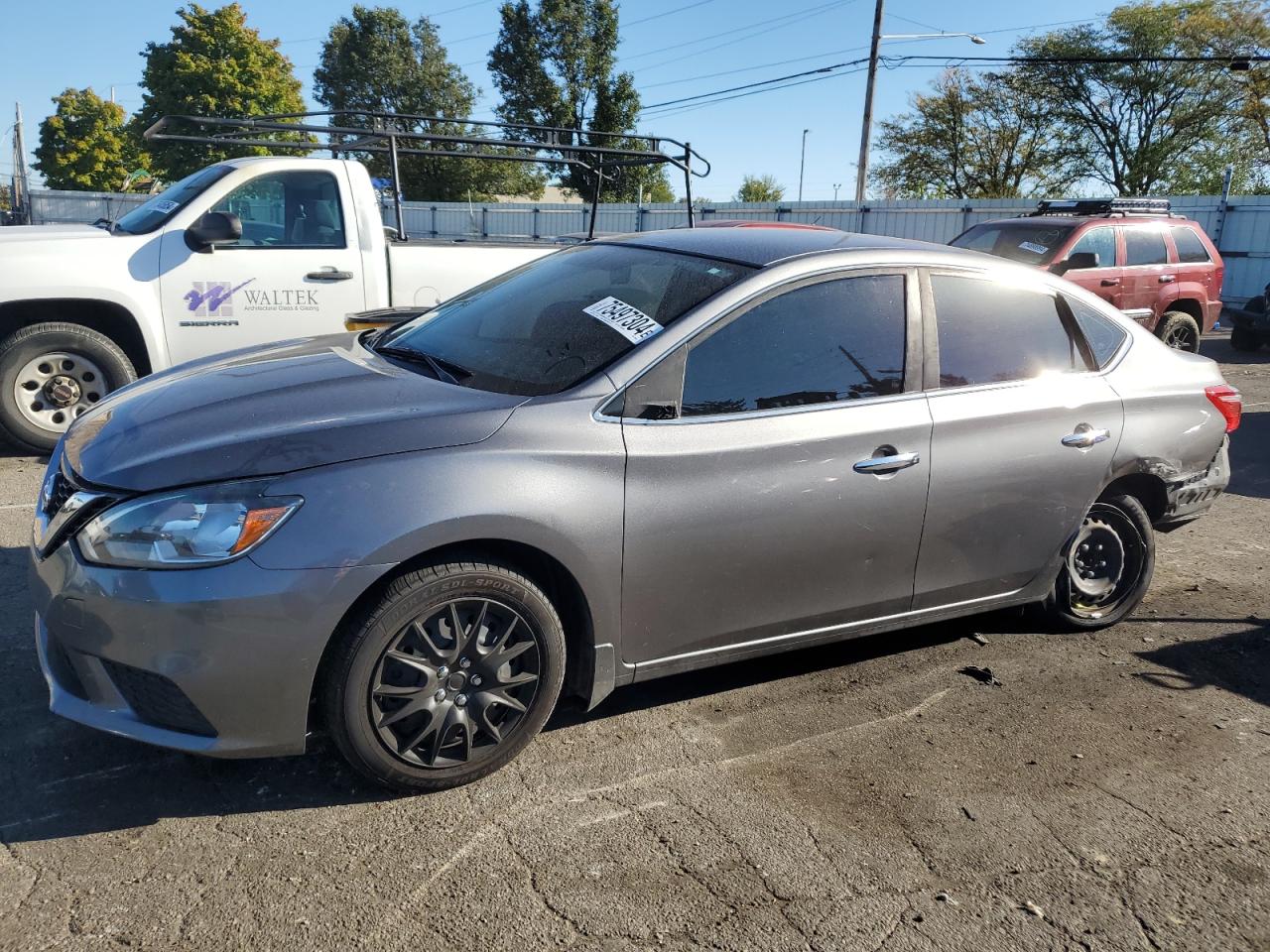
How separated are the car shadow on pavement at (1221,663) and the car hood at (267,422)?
300cm

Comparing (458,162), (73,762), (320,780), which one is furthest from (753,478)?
(458,162)

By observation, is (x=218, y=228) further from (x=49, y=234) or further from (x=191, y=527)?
(x=191, y=527)

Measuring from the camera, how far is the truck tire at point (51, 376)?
6.44 m

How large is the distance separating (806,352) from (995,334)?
0.94 m

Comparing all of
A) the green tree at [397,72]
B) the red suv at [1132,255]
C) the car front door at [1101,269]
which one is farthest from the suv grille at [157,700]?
the green tree at [397,72]

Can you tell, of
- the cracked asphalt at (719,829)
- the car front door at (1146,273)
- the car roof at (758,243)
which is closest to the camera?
the cracked asphalt at (719,829)

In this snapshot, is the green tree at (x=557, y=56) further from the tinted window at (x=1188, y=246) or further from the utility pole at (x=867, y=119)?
the tinted window at (x=1188, y=246)

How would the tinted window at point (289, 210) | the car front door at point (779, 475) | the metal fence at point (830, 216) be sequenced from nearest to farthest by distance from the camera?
the car front door at point (779, 475) → the tinted window at point (289, 210) → the metal fence at point (830, 216)

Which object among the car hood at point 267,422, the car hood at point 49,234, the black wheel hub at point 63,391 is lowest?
the black wheel hub at point 63,391

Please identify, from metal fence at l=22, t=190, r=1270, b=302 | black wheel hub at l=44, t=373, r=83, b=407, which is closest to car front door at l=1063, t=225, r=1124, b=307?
black wheel hub at l=44, t=373, r=83, b=407

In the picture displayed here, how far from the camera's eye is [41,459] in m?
6.64

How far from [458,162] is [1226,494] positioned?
5660 cm

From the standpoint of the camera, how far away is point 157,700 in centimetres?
277

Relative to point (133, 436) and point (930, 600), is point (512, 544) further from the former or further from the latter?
point (930, 600)
